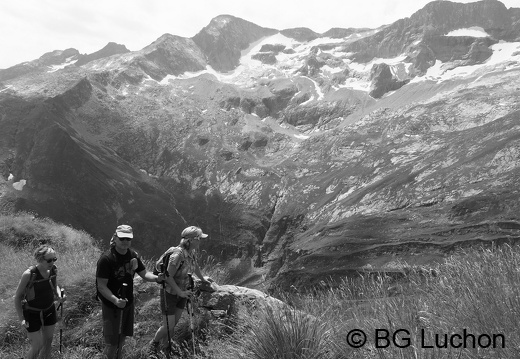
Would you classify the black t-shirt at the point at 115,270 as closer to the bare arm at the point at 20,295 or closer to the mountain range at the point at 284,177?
the bare arm at the point at 20,295

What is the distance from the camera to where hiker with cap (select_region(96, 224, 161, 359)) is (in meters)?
6.51

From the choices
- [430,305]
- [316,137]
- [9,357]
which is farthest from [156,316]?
[316,137]

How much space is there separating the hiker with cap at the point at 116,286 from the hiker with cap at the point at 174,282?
522mm

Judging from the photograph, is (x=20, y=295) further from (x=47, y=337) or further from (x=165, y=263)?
(x=165, y=263)

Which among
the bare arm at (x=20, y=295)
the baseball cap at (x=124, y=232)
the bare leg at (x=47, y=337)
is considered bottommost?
the bare leg at (x=47, y=337)

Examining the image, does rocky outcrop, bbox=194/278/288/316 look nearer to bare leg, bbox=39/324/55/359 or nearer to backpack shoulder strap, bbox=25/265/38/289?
bare leg, bbox=39/324/55/359

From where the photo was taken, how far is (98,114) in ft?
623

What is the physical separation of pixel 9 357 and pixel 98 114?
197 m

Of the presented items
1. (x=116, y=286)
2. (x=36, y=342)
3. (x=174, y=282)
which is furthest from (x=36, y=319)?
(x=174, y=282)

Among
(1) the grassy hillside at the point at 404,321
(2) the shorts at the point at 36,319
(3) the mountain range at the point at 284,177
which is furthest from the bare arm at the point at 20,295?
(3) the mountain range at the point at 284,177

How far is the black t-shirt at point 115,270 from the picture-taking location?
6.55 meters

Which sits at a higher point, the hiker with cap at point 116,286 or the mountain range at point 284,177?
the hiker with cap at point 116,286

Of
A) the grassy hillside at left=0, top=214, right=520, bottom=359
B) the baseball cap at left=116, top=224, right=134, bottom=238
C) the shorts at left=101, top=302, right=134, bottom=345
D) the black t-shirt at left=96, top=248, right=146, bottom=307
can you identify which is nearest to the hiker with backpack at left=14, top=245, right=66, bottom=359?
the grassy hillside at left=0, top=214, right=520, bottom=359

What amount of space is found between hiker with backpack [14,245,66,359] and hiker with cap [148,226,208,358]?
5.59 feet
